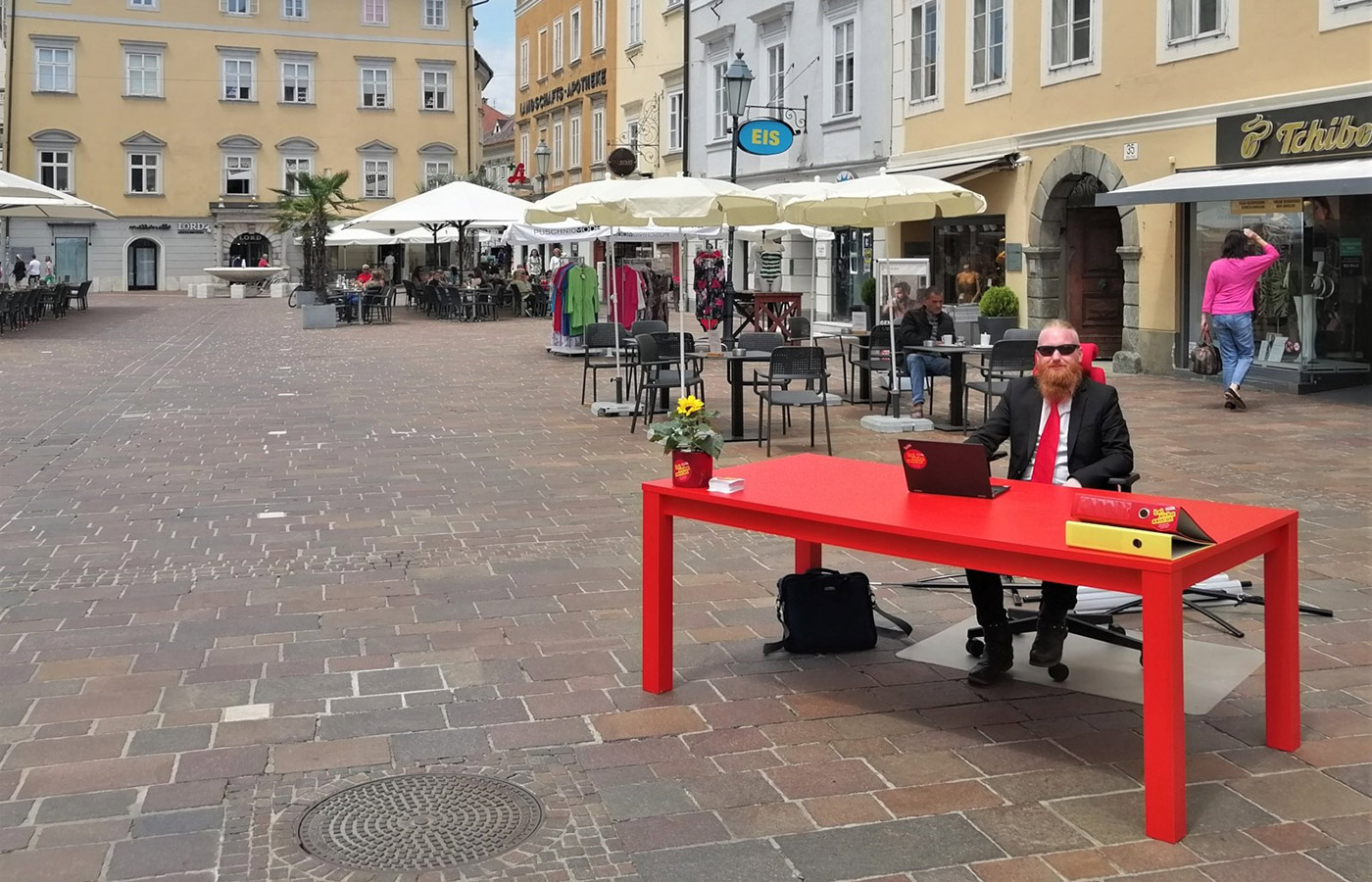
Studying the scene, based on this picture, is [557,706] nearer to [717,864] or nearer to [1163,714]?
[717,864]

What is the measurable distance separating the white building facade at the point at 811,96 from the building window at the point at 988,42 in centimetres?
300

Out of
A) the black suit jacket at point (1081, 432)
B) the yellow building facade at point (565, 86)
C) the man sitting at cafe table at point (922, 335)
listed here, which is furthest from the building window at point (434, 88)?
the black suit jacket at point (1081, 432)

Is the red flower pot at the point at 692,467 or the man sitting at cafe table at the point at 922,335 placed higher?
the man sitting at cafe table at the point at 922,335

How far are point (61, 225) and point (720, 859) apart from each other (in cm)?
5305

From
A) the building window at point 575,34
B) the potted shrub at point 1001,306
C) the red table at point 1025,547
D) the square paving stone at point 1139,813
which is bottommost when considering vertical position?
the square paving stone at point 1139,813

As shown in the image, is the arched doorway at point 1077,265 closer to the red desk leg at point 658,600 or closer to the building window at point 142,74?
the red desk leg at point 658,600

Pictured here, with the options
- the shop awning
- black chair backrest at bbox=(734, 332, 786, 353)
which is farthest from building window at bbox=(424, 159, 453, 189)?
black chair backrest at bbox=(734, 332, 786, 353)

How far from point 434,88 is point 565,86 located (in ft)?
43.0

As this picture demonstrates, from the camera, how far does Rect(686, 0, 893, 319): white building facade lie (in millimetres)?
25500

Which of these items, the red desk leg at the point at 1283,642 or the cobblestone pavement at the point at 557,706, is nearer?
the cobblestone pavement at the point at 557,706

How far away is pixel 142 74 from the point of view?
5122cm

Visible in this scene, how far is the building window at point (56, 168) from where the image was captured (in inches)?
1982

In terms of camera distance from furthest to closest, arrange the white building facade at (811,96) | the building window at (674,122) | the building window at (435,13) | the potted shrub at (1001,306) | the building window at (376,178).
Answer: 1. the building window at (435,13)
2. the building window at (376,178)
3. the building window at (674,122)
4. the white building facade at (811,96)
5. the potted shrub at (1001,306)

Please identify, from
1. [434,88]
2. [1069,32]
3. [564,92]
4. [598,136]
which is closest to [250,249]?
[434,88]
